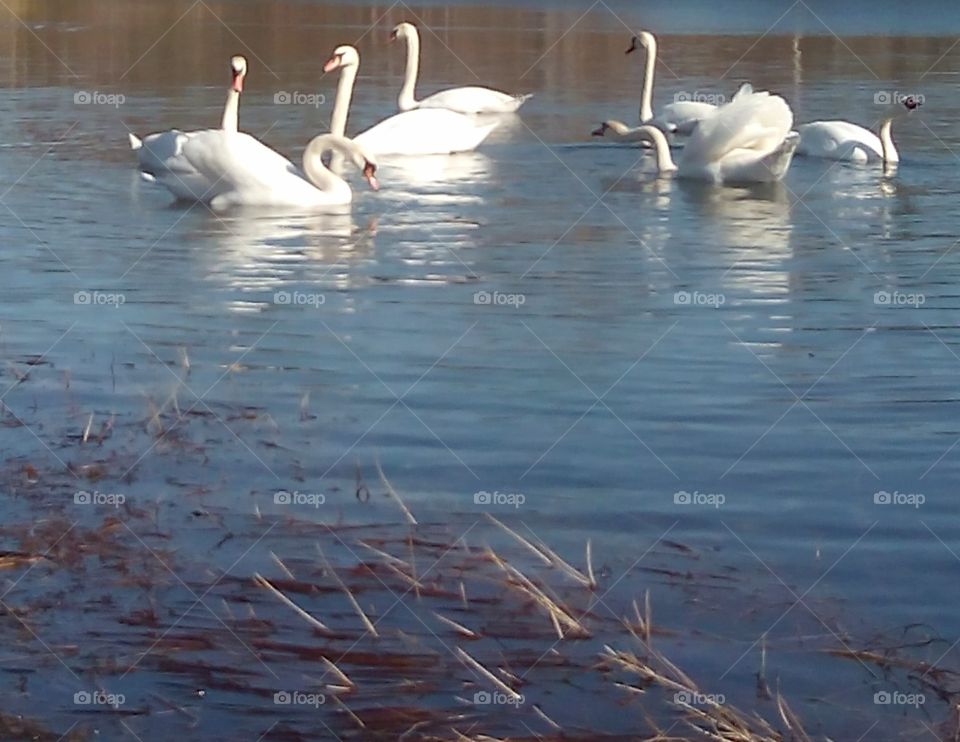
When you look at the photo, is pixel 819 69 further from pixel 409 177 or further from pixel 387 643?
pixel 387 643

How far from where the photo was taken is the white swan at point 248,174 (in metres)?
12.7

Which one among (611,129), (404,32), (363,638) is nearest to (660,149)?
(611,129)

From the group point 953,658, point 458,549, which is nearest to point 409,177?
point 458,549

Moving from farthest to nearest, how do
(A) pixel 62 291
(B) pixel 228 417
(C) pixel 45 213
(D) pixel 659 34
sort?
(D) pixel 659 34 → (C) pixel 45 213 → (A) pixel 62 291 → (B) pixel 228 417

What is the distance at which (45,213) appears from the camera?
12406mm

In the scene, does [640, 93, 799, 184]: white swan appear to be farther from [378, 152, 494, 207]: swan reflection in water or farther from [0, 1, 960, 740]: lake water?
[378, 152, 494, 207]: swan reflection in water

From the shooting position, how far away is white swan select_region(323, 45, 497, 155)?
15.7 meters

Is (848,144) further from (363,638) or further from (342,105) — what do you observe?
(363,638)

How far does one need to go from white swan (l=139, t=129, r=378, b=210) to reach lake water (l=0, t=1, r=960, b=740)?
0.24m

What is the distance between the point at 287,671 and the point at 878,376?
160 inches

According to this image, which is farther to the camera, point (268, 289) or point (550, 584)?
point (268, 289)

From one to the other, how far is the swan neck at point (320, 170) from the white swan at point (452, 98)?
6.02 m

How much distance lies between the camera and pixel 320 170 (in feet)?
42.3

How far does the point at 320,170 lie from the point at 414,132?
3.46 metres
